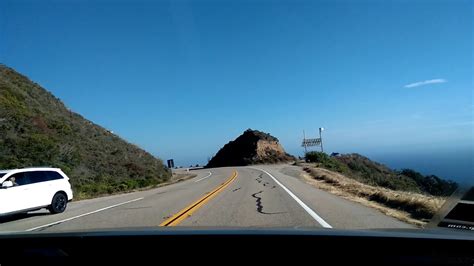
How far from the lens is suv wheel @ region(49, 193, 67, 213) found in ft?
61.0

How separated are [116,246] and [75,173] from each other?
31.4 m

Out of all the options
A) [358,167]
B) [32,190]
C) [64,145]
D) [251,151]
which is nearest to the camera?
[32,190]

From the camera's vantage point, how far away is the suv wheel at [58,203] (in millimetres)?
18578

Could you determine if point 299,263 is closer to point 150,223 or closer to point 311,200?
point 150,223

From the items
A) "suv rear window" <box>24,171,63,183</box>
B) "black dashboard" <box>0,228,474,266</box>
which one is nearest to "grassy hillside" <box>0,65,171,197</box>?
"suv rear window" <box>24,171,63,183</box>

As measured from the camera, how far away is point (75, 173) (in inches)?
1355

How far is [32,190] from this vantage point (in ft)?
58.2

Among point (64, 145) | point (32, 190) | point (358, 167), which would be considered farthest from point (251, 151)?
point (32, 190)

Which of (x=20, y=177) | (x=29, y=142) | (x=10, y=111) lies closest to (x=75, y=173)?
(x=29, y=142)

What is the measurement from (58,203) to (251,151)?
71237 mm

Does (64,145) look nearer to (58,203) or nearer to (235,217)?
(58,203)

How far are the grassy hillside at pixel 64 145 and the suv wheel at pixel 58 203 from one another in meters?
9.76

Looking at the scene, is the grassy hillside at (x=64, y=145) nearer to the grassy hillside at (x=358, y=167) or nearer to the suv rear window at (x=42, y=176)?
the suv rear window at (x=42, y=176)

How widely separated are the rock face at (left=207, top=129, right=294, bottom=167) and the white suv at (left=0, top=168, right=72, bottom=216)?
219 ft
